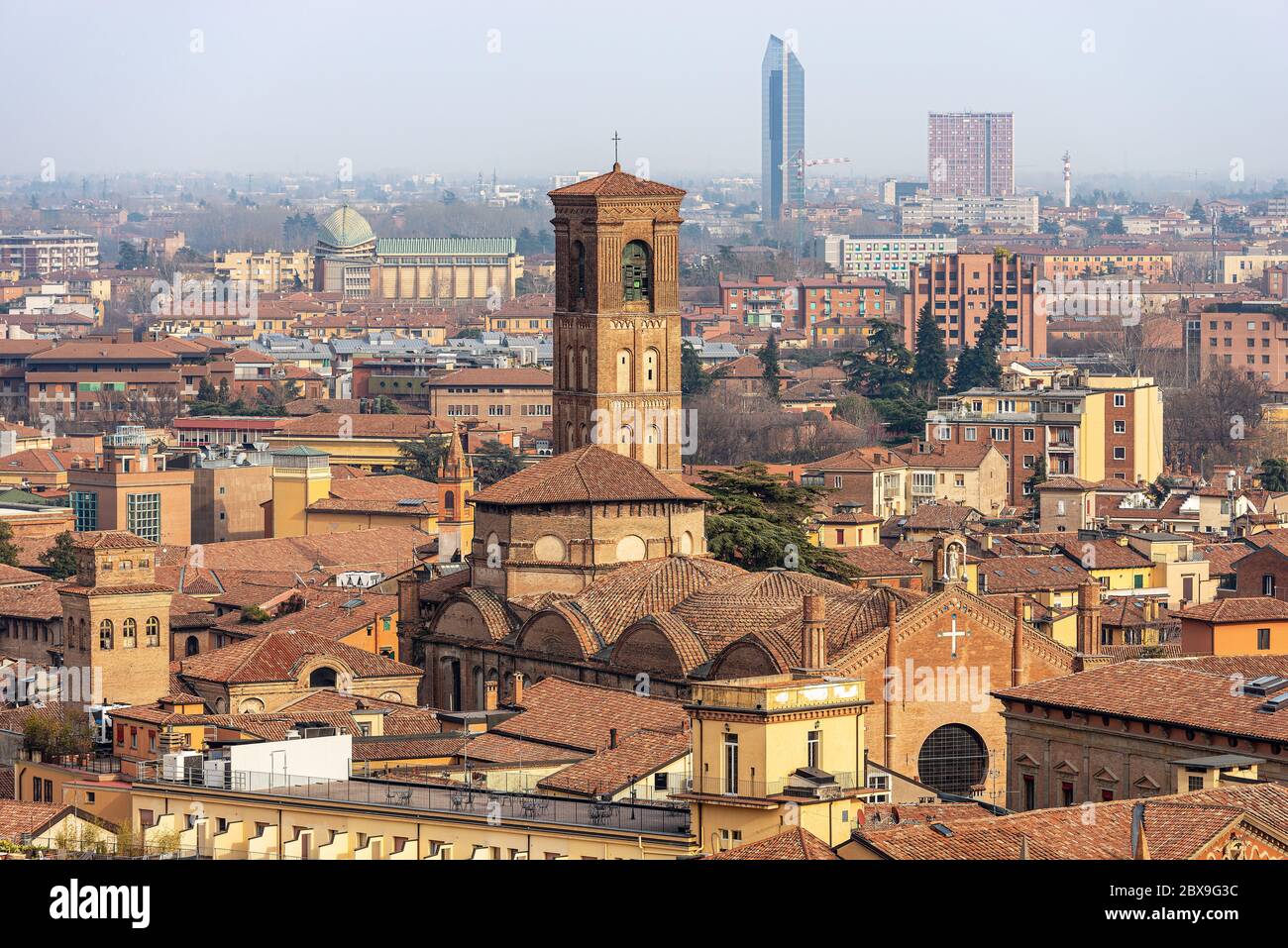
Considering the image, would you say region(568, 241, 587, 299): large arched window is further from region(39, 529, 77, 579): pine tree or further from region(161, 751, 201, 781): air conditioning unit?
region(161, 751, 201, 781): air conditioning unit

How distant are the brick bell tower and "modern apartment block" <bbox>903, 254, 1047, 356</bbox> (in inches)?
2877

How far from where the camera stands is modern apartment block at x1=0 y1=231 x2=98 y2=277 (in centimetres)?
19200

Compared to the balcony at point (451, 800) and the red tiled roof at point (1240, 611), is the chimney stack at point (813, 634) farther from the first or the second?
the red tiled roof at point (1240, 611)

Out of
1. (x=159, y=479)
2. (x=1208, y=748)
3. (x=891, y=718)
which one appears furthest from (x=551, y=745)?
(x=159, y=479)

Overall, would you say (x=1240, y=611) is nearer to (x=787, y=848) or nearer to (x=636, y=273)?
(x=636, y=273)

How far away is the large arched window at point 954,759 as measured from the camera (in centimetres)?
3381

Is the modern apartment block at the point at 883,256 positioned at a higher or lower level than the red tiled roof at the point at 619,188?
lower

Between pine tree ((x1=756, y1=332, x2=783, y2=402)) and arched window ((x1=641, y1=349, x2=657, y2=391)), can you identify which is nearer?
arched window ((x1=641, y1=349, x2=657, y2=391))

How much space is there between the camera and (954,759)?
34062 mm

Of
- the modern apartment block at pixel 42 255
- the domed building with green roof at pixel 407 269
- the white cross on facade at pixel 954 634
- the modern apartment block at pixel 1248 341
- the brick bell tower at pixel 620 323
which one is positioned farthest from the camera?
the modern apartment block at pixel 42 255

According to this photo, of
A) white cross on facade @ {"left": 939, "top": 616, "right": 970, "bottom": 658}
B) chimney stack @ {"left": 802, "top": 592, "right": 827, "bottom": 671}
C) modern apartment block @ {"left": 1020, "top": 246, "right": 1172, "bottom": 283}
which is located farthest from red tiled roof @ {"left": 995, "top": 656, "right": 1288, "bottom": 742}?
modern apartment block @ {"left": 1020, "top": 246, "right": 1172, "bottom": 283}

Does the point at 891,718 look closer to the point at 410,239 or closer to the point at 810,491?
the point at 810,491

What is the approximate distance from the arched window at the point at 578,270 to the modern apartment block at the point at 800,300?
92929 millimetres

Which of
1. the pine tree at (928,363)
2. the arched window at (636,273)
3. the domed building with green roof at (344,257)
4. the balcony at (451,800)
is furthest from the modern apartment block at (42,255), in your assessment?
the balcony at (451,800)
